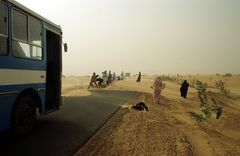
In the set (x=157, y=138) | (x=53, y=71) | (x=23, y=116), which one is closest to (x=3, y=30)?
(x=23, y=116)

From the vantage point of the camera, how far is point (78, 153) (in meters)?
7.84

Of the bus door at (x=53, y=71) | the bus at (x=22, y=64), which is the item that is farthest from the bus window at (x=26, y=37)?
the bus door at (x=53, y=71)

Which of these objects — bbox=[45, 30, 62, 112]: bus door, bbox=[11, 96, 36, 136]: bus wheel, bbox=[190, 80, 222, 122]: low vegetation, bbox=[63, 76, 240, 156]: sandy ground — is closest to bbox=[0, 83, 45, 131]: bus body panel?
bbox=[11, 96, 36, 136]: bus wheel

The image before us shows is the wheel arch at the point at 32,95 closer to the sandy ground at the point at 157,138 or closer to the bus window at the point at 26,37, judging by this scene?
the bus window at the point at 26,37

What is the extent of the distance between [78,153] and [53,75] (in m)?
4.62

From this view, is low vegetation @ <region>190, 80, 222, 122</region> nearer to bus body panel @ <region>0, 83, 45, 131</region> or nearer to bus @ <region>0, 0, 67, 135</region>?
bus @ <region>0, 0, 67, 135</region>

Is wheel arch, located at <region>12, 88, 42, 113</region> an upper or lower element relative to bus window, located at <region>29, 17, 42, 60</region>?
lower

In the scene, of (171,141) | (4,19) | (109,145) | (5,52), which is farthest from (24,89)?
(171,141)

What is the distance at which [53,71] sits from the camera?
39.0 feet

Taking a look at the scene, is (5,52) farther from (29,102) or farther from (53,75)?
(53,75)

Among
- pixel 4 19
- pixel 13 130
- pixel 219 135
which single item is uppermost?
pixel 4 19

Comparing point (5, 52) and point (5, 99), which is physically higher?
point (5, 52)

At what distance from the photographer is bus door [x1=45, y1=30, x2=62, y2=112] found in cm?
1180

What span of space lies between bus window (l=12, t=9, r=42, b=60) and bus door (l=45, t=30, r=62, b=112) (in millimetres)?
1581
